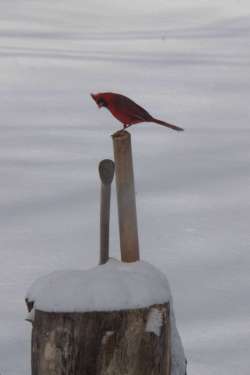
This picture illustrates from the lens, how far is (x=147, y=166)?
5.90m

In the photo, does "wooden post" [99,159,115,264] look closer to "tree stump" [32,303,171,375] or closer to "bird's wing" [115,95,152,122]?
"bird's wing" [115,95,152,122]

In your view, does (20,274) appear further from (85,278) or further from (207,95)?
(207,95)

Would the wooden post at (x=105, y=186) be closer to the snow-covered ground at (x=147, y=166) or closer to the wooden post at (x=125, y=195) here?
the wooden post at (x=125, y=195)

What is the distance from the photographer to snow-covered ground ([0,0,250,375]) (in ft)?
12.1

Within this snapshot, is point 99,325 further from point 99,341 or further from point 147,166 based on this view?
point 147,166

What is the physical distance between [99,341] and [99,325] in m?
0.03

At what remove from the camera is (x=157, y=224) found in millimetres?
4754

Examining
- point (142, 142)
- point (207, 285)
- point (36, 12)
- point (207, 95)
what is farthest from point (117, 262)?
point (36, 12)

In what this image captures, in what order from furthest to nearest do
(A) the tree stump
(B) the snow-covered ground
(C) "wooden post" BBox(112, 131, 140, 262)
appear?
1. (B) the snow-covered ground
2. (C) "wooden post" BBox(112, 131, 140, 262)
3. (A) the tree stump

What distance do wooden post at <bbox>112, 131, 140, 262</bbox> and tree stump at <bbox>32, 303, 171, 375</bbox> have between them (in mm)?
236

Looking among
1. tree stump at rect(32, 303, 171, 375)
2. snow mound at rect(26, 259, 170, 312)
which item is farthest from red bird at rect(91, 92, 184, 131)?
tree stump at rect(32, 303, 171, 375)

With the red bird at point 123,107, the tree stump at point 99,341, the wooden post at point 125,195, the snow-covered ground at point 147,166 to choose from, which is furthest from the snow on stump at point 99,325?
the snow-covered ground at point 147,166

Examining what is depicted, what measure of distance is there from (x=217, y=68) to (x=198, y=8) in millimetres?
4695

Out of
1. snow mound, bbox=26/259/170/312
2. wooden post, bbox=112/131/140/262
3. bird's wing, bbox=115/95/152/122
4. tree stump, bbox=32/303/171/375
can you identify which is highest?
bird's wing, bbox=115/95/152/122
